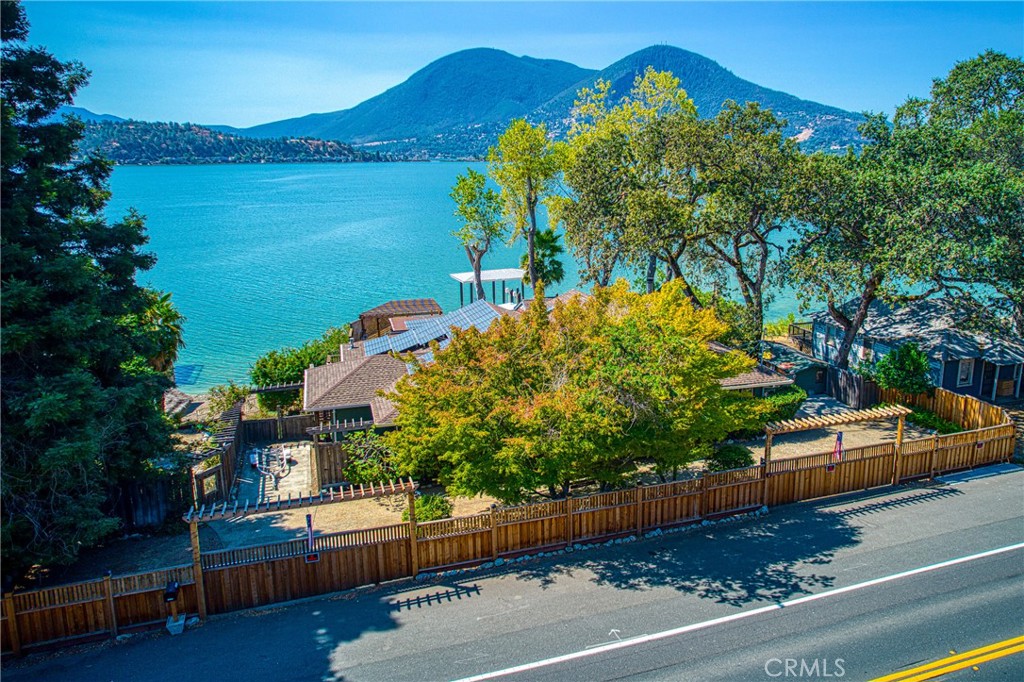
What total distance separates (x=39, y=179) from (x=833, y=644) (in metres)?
18.8

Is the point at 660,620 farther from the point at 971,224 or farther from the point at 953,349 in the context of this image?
the point at 953,349

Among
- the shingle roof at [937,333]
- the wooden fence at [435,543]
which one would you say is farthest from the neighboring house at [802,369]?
the wooden fence at [435,543]

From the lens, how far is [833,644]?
12648 mm

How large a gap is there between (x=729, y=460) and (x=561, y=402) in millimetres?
6939

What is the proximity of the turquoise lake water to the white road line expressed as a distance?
3459cm

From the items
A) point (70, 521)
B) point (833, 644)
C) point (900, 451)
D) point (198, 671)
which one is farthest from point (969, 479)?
point (70, 521)

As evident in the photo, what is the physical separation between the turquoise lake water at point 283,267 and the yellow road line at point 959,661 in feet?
127

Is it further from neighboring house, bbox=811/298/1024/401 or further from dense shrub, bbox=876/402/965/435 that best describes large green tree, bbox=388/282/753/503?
neighboring house, bbox=811/298/1024/401

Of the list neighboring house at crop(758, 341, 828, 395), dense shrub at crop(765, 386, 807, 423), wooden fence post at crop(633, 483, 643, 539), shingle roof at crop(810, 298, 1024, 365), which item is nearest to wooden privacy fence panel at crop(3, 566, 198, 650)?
wooden fence post at crop(633, 483, 643, 539)

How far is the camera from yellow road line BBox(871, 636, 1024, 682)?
38.5 feet

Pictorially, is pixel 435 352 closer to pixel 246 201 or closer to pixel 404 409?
pixel 404 409

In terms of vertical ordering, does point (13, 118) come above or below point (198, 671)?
above

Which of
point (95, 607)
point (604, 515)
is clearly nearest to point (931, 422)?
point (604, 515)

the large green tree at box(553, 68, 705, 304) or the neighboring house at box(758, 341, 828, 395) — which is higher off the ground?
the large green tree at box(553, 68, 705, 304)
